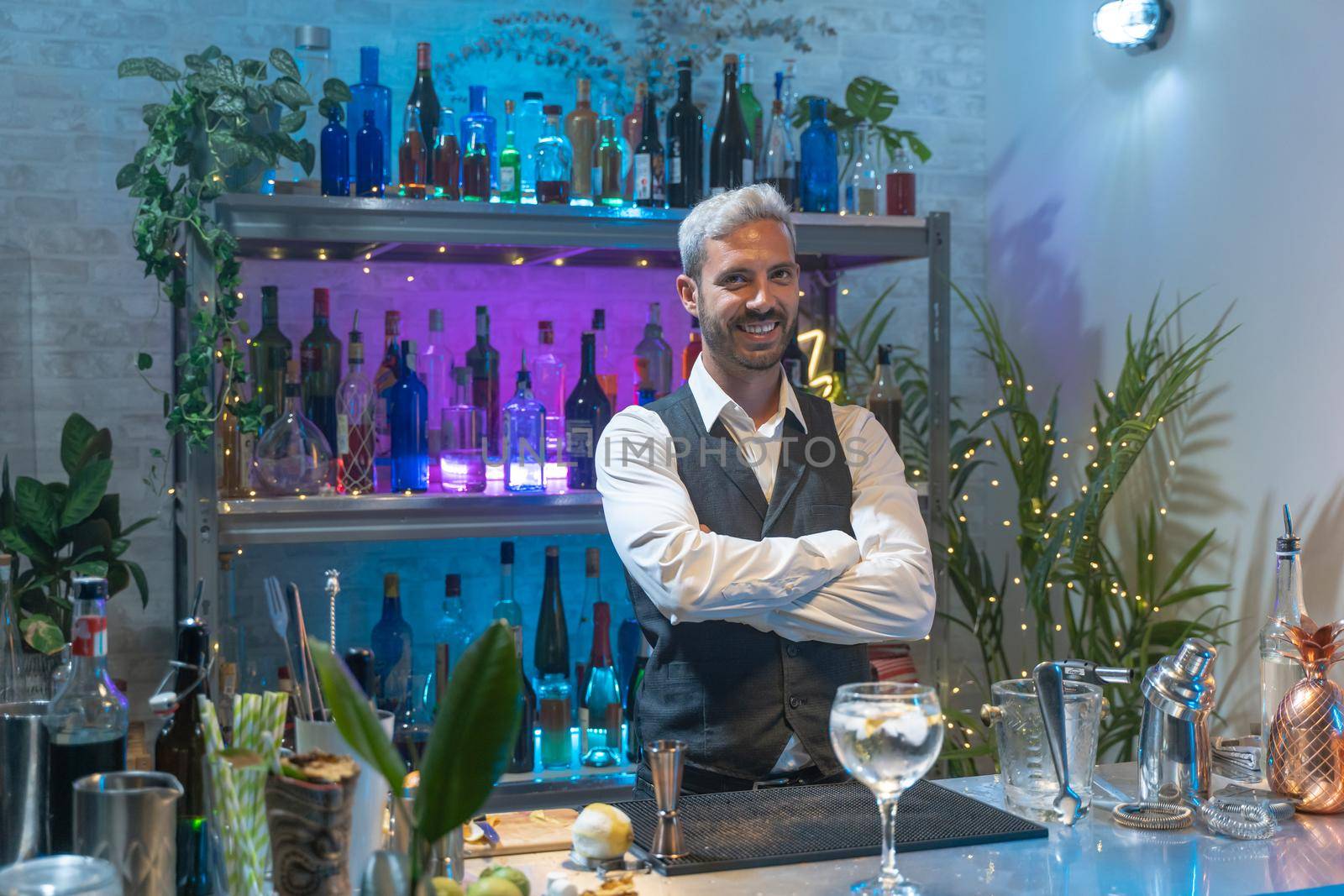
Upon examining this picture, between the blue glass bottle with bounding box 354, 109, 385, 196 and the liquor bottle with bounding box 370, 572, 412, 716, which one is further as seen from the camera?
the liquor bottle with bounding box 370, 572, 412, 716

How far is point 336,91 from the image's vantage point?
269 centimetres

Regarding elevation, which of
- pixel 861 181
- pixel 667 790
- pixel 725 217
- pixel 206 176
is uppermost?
pixel 861 181

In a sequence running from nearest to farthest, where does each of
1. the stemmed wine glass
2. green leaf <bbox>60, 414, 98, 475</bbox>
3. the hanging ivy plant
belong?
the stemmed wine glass, the hanging ivy plant, green leaf <bbox>60, 414, 98, 475</bbox>

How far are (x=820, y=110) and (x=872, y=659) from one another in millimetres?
1247

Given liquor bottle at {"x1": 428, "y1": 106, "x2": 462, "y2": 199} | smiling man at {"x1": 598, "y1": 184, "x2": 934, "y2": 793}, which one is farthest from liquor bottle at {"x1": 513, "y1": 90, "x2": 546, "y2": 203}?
smiling man at {"x1": 598, "y1": 184, "x2": 934, "y2": 793}

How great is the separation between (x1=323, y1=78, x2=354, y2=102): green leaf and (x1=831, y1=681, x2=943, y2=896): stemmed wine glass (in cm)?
187

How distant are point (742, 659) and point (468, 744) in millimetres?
1232

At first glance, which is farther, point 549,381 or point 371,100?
point 549,381

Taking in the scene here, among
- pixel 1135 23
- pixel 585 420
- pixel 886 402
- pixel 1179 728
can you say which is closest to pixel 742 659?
pixel 1179 728

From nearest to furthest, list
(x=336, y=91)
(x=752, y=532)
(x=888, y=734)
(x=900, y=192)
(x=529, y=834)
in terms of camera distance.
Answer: (x=888, y=734) → (x=529, y=834) → (x=752, y=532) → (x=336, y=91) → (x=900, y=192)

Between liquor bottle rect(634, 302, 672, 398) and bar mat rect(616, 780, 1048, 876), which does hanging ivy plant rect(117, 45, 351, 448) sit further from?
bar mat rect(616, 780, 1048, 876)

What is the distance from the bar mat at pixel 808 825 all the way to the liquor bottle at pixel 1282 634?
→ 0.41 meters

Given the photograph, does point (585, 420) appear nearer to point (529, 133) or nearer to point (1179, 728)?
point (529, 133)

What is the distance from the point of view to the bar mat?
1.44 meters
